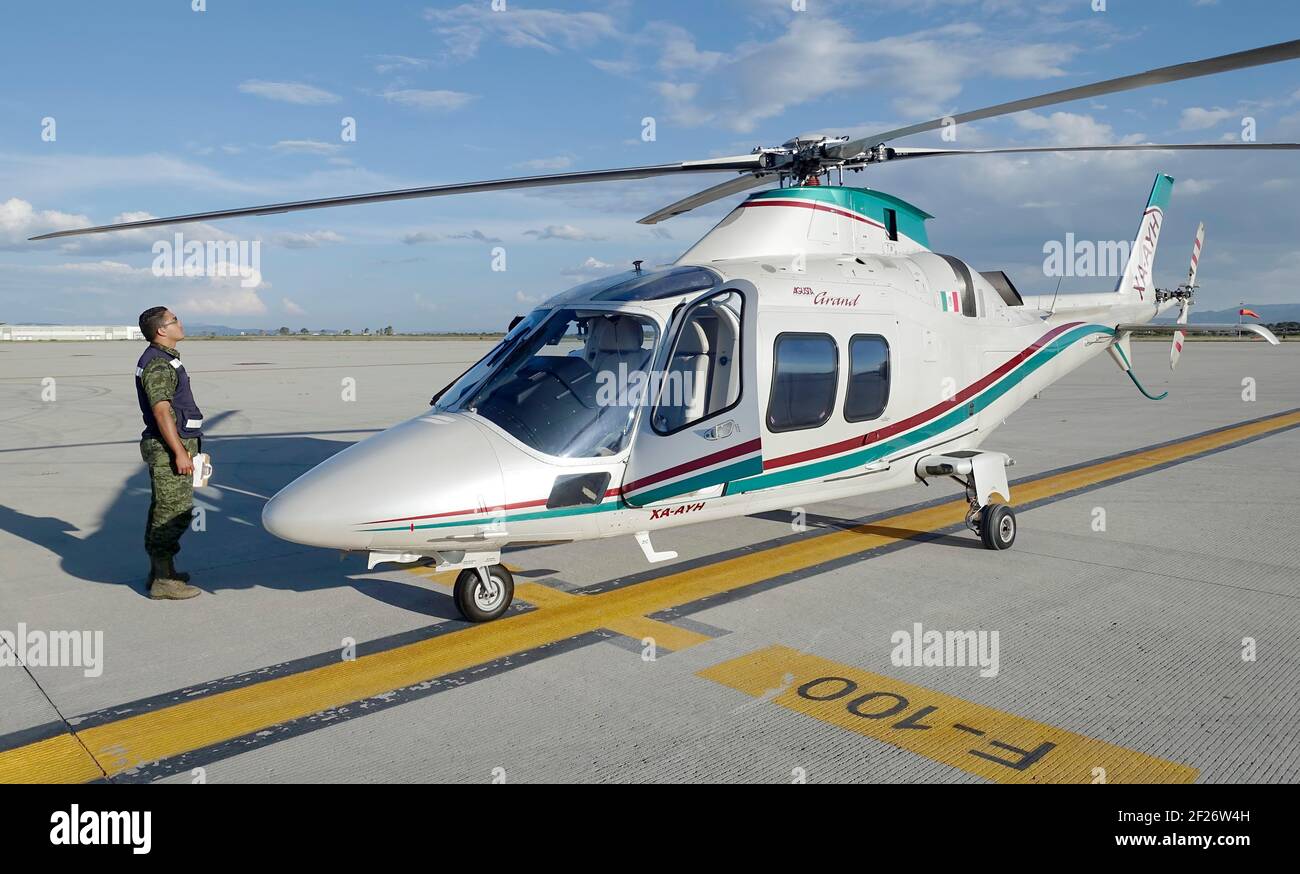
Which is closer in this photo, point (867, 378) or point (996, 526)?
point (867, 378)

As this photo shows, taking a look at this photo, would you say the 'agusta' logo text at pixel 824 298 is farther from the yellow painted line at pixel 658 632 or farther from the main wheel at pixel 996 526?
the yellow painted line at pixel 658 632

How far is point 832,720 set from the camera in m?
4.45

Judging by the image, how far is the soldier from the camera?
20.8 feet

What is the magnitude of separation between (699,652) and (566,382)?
2007 millimetres

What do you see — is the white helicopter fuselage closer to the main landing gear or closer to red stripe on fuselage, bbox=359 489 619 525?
red stripe on fuselage, bbox=359 489 619 525

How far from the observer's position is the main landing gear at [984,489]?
7934 mm

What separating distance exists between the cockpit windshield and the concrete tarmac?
4.28 ft

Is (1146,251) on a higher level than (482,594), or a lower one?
higher

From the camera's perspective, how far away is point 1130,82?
551 cm

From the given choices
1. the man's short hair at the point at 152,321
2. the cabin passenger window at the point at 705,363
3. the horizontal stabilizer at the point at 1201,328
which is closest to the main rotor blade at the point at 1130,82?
the cabin passenger window at the point at 705,363

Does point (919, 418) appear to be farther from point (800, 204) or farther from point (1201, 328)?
point (1201, 328)
